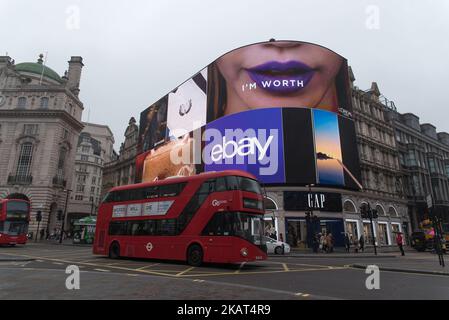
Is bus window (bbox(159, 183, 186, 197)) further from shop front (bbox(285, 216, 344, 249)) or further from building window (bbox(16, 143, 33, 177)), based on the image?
building window (bbox(16, 143, 33, 177))

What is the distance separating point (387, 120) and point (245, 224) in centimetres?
4500

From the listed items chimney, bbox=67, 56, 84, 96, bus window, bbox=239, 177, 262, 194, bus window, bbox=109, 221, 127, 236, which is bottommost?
bus window, bbox=109, 221, 127, 236

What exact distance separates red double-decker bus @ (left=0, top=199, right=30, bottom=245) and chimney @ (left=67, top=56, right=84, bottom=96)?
113 ft

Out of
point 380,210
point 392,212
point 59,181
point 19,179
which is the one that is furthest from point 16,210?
point 392,212

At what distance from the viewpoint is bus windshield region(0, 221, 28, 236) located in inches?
1100

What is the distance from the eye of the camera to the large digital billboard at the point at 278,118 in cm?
3400

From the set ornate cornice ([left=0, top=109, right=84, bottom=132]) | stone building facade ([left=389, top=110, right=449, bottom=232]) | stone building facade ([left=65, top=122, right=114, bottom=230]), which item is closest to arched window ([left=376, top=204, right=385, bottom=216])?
stone building facade ([left=389, top=110, right=449, bottom=232])

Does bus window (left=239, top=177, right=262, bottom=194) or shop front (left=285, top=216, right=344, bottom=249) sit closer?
bus window (left=239, top=177, right=262, bottom=194)

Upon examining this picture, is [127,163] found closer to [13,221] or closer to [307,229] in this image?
[13,221]

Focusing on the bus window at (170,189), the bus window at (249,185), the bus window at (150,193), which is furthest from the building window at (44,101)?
the bus window at (249,185)

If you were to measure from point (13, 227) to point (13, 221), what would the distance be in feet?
1.84

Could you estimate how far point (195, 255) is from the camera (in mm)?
14836
